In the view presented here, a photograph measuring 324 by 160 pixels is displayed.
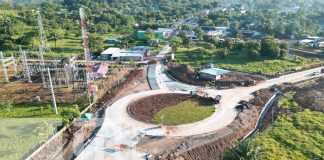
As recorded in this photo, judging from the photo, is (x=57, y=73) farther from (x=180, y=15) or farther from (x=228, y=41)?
(x=180, y=15)

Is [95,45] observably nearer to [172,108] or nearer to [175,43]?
[175,43]

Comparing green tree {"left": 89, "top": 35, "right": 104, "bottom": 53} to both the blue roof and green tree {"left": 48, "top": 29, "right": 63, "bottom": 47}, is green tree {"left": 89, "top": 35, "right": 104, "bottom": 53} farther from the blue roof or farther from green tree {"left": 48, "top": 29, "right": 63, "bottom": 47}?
the blue roof

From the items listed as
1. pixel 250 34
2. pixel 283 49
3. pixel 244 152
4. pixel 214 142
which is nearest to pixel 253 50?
pixel 283 49

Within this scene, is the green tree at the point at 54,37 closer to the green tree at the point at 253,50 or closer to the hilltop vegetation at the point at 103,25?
the hilltop vegetation at the point at 103,25

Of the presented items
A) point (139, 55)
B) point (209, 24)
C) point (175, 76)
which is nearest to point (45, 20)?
point (139, 55)

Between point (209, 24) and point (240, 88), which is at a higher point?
point (209, 24)
